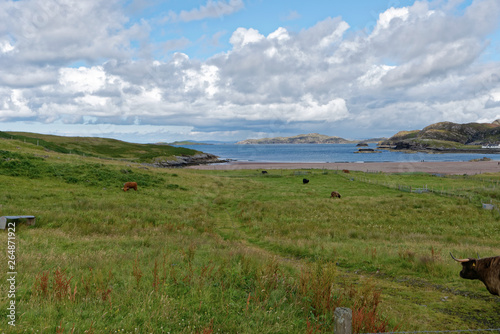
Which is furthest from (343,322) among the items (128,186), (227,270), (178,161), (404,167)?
(178,161)

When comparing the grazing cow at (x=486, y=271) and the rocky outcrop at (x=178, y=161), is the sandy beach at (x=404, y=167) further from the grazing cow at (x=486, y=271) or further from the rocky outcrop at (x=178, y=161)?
the grazing cow at (x=486, y=271)

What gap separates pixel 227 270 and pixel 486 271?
727 centimetres

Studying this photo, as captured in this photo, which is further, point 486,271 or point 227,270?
point 227,270

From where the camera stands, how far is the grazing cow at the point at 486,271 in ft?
24.4

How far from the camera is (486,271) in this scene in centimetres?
780

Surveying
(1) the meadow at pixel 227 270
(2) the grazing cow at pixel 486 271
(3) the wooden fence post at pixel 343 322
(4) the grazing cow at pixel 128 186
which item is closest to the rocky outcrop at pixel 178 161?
(4) the grazing cow at pixel 128 186

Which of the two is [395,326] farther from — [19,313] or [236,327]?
[19,313]

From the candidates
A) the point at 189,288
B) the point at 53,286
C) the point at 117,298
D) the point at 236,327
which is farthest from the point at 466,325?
the point at 53,286

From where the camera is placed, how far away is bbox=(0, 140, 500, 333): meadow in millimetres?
5680

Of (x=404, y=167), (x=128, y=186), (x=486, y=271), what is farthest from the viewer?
(x=404, y=167)

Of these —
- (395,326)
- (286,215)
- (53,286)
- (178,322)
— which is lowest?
(286,215)

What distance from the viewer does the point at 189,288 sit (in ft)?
22.9

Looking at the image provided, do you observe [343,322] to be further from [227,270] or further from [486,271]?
[486,271]

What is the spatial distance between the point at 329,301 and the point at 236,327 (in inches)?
100
